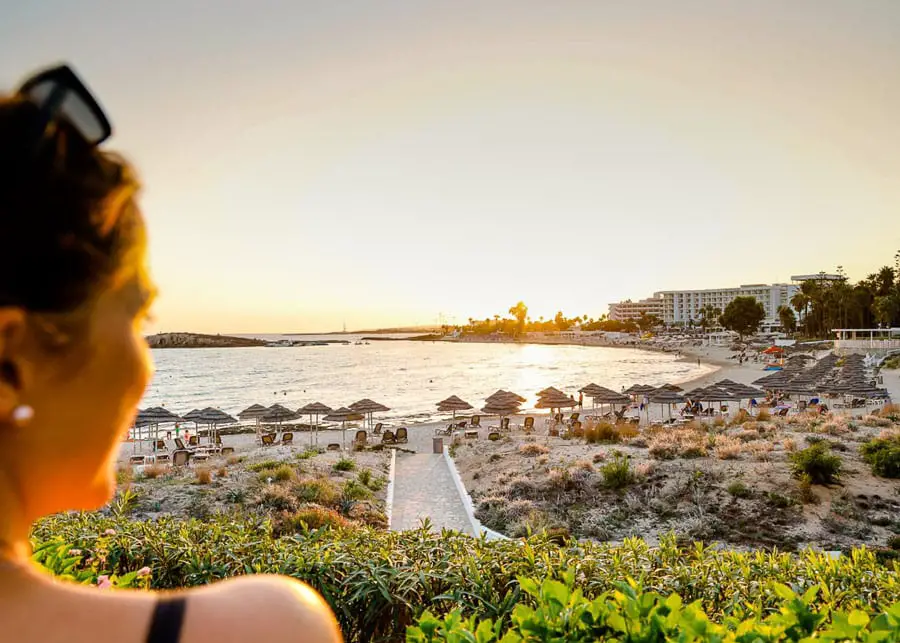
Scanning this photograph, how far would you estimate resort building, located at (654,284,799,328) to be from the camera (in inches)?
6722

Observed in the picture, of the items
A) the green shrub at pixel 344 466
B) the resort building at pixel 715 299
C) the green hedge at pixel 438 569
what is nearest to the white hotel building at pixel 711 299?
the resort building at pixel 715 299

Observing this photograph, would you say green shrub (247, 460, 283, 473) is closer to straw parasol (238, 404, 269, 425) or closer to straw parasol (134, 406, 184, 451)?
straw parasol (238, 404, 269, 425)

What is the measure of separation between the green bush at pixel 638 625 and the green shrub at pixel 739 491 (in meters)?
10.3

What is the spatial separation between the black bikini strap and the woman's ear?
258 mm

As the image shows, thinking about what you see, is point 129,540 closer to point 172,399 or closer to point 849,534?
point 849,534

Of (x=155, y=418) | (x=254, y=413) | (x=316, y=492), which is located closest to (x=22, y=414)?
(x=316, y=492)

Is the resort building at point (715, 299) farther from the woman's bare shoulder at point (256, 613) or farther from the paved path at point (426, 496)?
the woman's bare shoulder at point (256, 613)

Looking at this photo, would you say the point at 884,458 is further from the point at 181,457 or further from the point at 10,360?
the point at 181,457

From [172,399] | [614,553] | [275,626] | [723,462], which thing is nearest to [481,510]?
[723,462]

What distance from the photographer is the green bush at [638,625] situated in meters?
1.78

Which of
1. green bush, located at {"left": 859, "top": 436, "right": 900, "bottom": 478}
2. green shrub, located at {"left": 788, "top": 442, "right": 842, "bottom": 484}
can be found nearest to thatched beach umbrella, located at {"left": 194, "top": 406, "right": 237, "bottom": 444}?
green shrub, located at {"left": 788, "top": 442, "right": 842, "bottom": 484}

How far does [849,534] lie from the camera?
9.62 m

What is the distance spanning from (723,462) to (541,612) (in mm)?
13335

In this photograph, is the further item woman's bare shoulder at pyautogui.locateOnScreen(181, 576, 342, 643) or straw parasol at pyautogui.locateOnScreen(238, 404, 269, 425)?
straw parasol at pyautogui.locateOnScreen(238, 404, 269, 425)
